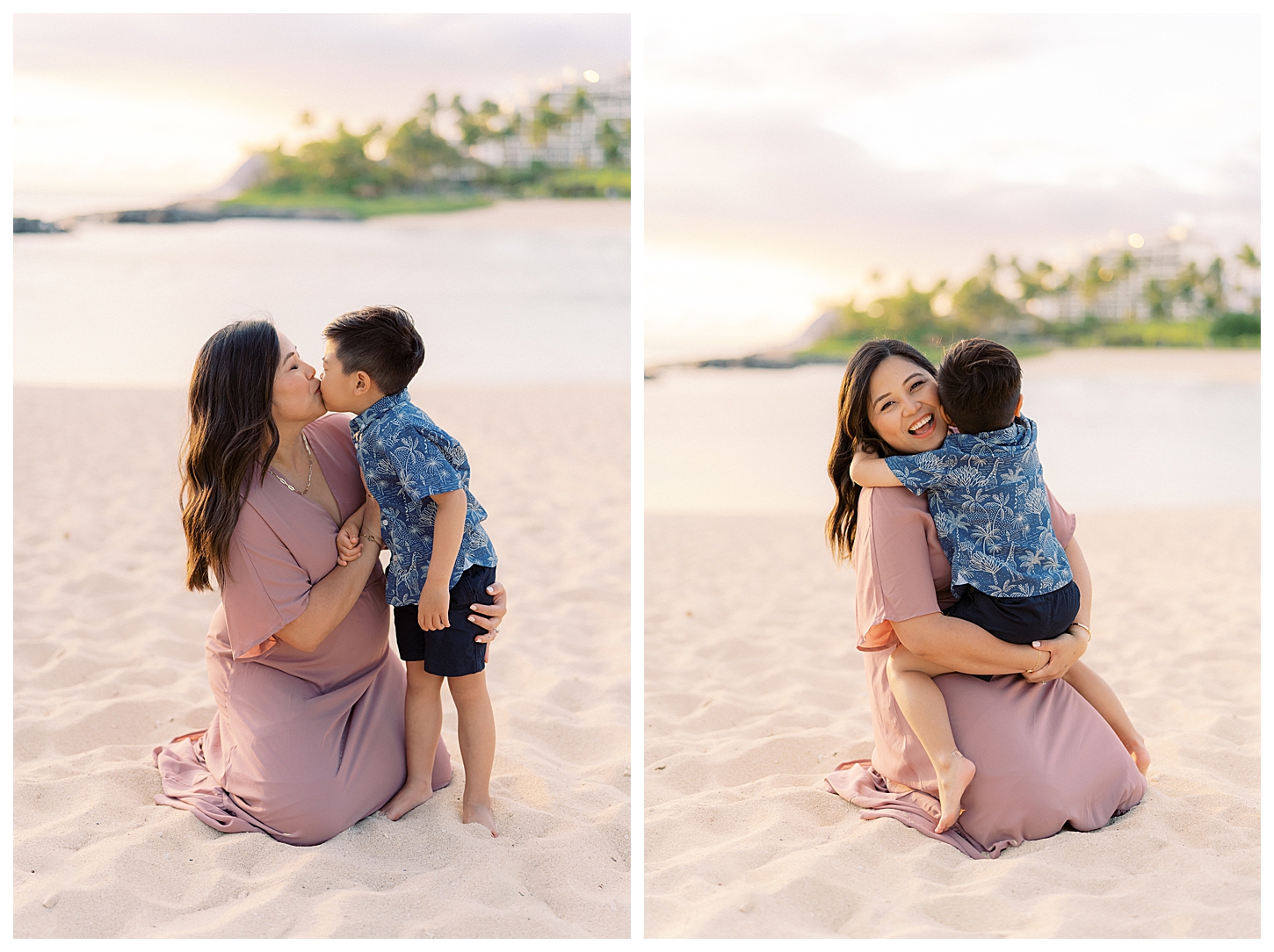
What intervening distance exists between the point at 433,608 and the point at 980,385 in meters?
1.49

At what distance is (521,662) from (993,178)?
112 feet

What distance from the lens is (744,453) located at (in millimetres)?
11633

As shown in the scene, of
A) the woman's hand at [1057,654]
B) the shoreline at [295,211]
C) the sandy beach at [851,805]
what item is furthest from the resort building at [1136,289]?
the woman's hand at [1057,654]

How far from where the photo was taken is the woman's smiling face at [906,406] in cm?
259

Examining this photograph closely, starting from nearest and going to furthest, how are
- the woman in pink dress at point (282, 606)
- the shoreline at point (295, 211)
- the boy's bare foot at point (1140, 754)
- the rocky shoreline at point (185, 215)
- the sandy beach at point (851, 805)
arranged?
1. the sandy beach at point (851, 805)
2. the woman in pink dress at point (282, 606)
3. the boy's bare foot at point (1140, 754)
4. the rocky shoreline at point (185, 215)
5. the shoreline at point (295, 211)

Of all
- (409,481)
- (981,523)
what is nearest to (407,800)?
(409,481)

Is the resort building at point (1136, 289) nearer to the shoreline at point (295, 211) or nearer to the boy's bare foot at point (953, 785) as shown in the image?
the shoreline at point (295, 211)

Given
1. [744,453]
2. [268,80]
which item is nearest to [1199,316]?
[744,453]

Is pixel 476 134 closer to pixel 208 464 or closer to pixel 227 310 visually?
pixel 227 310

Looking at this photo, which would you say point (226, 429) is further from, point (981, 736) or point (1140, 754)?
point (1140, 754)

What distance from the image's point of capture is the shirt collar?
A: 8.46 ft

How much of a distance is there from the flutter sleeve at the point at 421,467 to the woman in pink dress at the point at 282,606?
301mm

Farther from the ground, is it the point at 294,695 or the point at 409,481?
the point at 409,481

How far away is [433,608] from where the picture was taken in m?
2.54
